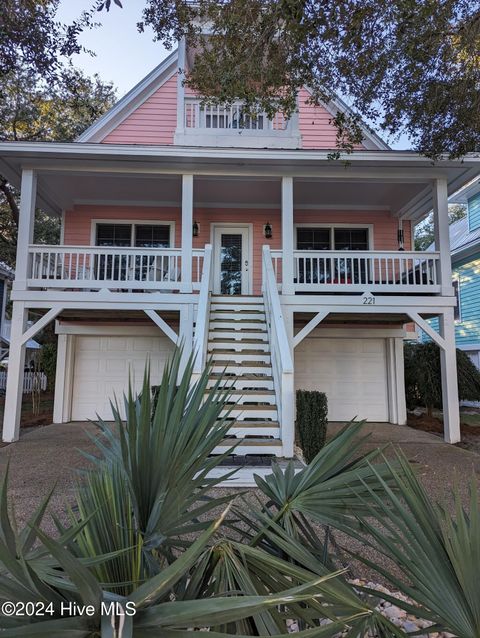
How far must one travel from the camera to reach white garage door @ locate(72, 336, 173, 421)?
9281mm

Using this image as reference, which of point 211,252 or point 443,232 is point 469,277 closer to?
point 443,232

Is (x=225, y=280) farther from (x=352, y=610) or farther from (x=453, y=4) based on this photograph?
(x=352, y=610)

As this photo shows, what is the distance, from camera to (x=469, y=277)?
45.8 feet

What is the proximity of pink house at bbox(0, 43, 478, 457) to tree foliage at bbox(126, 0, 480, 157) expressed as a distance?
0.94 meters

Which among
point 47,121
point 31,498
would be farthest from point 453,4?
point 47,121

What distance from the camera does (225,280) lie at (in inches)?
386

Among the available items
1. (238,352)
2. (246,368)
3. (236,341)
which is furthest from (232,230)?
(246,368)

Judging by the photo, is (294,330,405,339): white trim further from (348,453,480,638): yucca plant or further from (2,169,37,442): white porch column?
(348,453,480,638): yucca plant

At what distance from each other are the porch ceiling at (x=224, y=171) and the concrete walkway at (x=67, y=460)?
4.80m

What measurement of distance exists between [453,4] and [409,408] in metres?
8.38

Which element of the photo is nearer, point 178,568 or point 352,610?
point 178,568

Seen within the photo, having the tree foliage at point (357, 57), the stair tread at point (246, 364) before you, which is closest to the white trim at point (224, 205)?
the tree foliage at point (357, 57)

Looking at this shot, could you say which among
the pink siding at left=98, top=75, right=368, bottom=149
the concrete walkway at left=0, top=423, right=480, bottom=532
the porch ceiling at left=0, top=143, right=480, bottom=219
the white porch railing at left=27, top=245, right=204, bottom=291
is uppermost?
the pink siding at left=98, top=75, right=368, bottom=149

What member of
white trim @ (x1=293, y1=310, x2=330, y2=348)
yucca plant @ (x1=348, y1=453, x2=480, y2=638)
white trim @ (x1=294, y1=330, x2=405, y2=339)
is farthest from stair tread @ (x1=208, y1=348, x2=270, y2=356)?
Answer: yucca plant @ (x1=348, y1=453, x2=480, y2=638)
